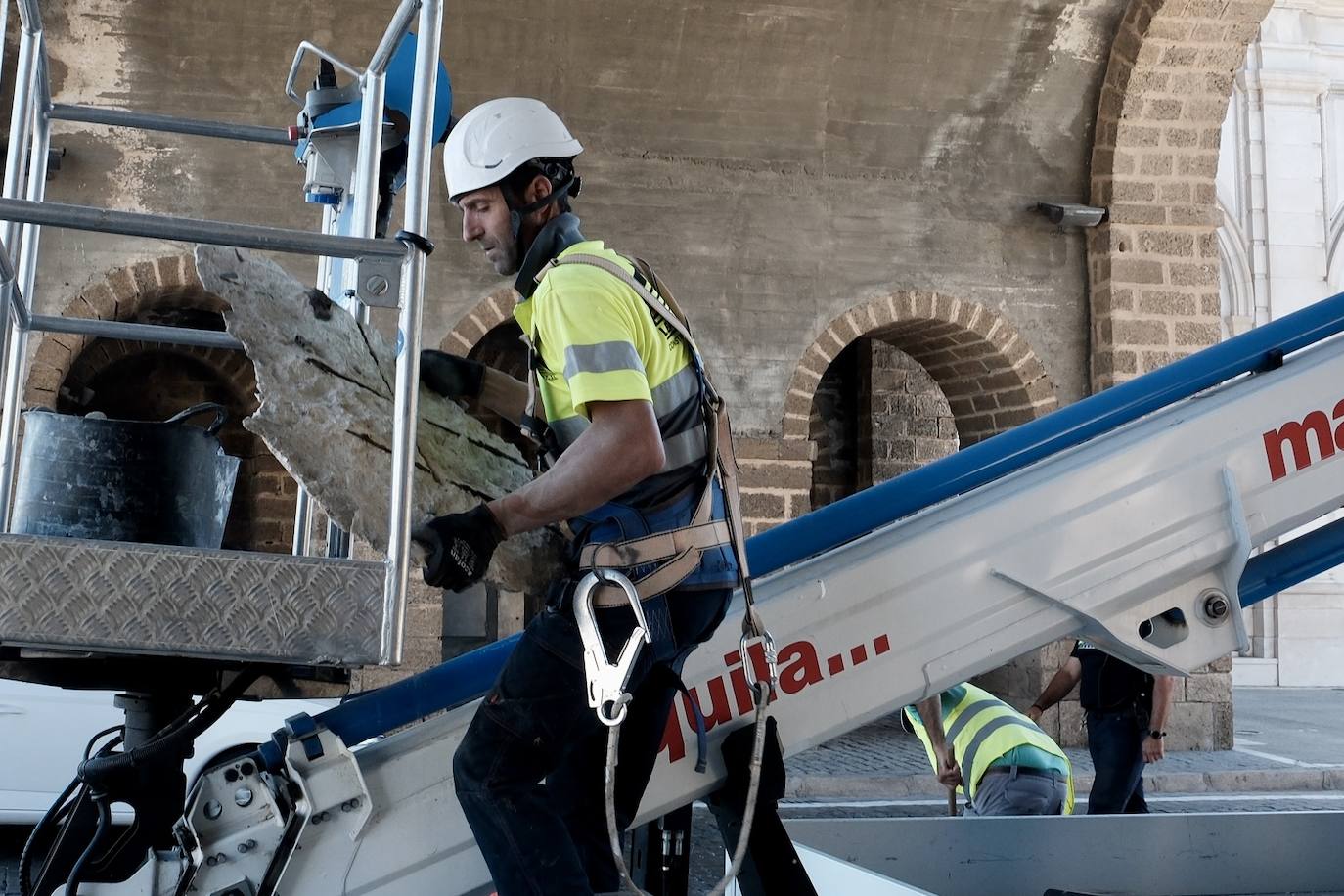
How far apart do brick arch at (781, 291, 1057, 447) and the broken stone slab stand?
7864 mm

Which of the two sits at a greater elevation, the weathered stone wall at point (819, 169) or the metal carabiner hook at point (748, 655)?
the weathered stone wall at point (819, 169)

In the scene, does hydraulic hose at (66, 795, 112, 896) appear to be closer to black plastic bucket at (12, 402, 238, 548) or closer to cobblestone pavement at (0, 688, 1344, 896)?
black plastic bucket at (12, 402, 238, 548)

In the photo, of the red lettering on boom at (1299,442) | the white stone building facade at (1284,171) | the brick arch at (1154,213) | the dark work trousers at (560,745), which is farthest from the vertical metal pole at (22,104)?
the white stone building facade at (1284,171)

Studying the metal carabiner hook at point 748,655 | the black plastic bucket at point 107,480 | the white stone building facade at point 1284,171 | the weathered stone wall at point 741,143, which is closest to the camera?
the metal carabiner hook at point 748,655

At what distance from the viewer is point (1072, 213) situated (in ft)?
34.2

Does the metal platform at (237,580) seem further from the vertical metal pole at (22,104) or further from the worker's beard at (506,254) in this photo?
the vertical metal pole at (22,104)

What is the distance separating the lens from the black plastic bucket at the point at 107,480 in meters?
2.55

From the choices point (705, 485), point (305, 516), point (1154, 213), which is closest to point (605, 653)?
point (705, 485)

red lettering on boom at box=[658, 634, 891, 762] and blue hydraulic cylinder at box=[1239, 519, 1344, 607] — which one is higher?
blue hydraulic cylinder at box=[1239, 519, 1344, 607]

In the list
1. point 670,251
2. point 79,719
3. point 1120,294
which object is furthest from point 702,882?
point 1120,294

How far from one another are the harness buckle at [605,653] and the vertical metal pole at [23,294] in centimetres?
171

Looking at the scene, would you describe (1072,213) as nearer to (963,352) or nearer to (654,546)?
(963,352)

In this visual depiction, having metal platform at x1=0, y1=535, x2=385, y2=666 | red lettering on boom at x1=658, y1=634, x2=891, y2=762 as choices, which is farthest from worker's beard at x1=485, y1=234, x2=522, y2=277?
red lettering on boom at x1=658, y1=634, x2=891, y2=762

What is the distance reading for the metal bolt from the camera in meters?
2.22
